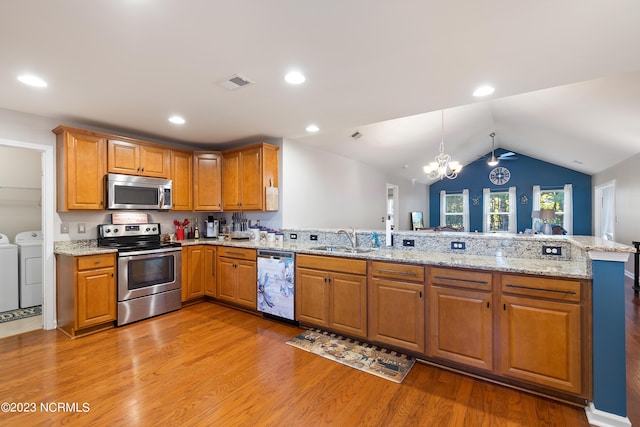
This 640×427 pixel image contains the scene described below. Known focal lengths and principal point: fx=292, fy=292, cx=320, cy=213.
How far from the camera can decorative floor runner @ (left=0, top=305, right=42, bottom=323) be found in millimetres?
3446

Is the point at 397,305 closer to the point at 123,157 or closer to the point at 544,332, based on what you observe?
the point at 544,332

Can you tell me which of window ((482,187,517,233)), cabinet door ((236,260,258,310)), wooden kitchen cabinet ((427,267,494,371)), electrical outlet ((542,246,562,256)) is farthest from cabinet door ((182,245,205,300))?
window ((482,187,517,233))

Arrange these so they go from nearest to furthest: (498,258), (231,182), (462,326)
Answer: (462,326) < (498,258) < (231,182)

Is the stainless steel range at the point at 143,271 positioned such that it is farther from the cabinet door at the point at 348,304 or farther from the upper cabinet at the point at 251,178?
the cabinet door at the point at 348,304

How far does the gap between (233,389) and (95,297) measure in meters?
2.04

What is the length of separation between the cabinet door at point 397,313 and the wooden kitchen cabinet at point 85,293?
2.81 meters

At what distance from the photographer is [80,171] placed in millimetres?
3254

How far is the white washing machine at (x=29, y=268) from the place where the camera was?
3760mm

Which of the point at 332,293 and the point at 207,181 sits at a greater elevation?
the point at 207,181

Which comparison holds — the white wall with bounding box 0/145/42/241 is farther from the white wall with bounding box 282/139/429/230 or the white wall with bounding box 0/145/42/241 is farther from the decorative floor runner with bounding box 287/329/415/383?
the decorative floor runner with bounding box 287/329/415/383

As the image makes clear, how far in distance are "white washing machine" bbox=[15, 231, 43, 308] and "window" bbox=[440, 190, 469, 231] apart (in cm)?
1064

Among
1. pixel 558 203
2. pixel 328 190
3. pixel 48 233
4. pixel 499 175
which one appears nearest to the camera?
pixel 48 233

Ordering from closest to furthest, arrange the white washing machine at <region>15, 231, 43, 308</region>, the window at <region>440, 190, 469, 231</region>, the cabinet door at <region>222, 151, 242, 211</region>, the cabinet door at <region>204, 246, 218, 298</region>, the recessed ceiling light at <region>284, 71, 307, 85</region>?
the recessed ceiling light at <region>284, 71, 307, 85</region>
the white washing machine at <region>15, 231, 43, 308</region>
the cabinet door at <region>204, 246, 218, 298</region>
the cabinet door at <region>222, 151, 242, 211</region>
the window at <region>440, 190, 469, 231</region>

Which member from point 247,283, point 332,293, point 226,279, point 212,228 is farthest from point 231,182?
point 332,293
